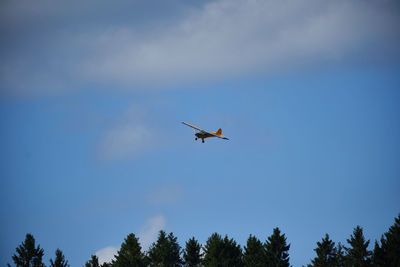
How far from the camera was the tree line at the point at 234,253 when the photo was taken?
99.8m

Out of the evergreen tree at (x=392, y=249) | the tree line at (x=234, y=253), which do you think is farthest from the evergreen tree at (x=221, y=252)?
the evergreen tree at (x=392, y=249)

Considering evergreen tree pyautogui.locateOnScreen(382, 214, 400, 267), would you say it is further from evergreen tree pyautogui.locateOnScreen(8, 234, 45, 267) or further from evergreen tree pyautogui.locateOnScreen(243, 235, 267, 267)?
evergreen tree pyautogui.locateOnScreen(8, 234, 45, 267)

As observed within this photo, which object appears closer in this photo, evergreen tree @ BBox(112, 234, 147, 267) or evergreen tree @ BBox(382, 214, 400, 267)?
evergreen tree @ BBox(382, 214, 400, 267)

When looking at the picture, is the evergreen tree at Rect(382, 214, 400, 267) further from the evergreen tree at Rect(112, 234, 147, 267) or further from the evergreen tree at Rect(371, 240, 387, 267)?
the evergreen tree at Rect(112, 234, 147, 267)

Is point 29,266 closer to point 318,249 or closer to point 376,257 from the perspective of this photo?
point 318,249

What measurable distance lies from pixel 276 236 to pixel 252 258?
6.12 meters

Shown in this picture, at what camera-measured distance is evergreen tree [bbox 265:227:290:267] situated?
11262 cm

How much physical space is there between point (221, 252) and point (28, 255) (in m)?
33.9

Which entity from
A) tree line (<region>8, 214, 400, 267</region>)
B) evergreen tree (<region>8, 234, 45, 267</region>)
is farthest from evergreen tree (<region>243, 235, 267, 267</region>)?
evergreen tree (<region>8, 234, 45, 267</region>)

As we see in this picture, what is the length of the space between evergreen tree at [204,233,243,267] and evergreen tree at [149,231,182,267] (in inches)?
242

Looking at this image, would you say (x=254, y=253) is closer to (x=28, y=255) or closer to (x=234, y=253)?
(x=234, y=253)

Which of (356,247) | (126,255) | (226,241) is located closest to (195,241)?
(226,241)

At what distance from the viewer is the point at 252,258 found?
113875 millimetres

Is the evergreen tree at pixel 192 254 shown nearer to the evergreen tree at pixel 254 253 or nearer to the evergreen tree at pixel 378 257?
the evergreen tree at pixel 254 253
